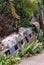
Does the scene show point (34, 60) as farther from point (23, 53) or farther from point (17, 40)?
point (17, 40)

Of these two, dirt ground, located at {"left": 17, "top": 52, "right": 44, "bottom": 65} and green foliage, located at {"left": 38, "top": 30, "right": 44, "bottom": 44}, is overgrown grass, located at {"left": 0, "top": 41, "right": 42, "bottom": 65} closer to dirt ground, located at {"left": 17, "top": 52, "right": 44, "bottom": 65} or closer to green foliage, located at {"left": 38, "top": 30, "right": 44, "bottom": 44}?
dirt ground, located at {"left": 17, "top": 52, "right": 44, "bottom": 65}

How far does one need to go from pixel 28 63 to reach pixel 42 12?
3.68 m

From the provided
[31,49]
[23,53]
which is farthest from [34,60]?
[31,49]

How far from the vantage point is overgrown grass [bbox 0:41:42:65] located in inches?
310

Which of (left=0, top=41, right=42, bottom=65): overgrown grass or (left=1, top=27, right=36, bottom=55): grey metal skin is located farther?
(left=1, top=27, right=36, bottom=55): grey metal skin

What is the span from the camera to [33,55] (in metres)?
9.13

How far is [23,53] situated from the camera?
8.83 meters

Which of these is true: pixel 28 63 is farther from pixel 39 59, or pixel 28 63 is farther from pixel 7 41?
pixel 7 41

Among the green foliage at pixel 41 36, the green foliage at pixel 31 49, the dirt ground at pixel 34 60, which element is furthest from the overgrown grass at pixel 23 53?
the green foliage at pixel 41 36

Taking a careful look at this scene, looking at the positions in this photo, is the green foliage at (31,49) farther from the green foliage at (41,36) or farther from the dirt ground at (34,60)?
the green foliage at (41,36)

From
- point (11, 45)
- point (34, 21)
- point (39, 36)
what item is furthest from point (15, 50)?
point (34, 21)

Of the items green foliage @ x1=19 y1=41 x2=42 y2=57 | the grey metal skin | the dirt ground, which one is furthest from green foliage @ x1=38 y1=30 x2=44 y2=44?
the dirt ground

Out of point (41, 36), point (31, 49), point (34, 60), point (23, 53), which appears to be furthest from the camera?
point (41, 36)

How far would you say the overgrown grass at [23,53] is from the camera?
7875mm
